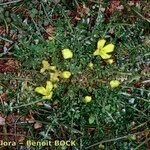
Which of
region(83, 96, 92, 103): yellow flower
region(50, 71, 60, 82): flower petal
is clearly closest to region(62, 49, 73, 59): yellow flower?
region(50, 71, 60, 82): flower petal

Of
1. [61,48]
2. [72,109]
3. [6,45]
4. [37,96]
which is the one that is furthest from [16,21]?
[72,109]

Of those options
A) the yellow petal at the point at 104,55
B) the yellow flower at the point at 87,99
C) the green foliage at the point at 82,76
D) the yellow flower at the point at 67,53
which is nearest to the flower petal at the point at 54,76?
the green foliage at the point at 82,76

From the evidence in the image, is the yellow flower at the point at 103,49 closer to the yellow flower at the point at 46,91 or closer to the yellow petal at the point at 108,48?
the yellow petal at the point at 108,48

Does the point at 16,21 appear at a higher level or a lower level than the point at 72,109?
higher

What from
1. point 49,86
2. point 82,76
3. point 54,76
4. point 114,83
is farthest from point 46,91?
point 114,83

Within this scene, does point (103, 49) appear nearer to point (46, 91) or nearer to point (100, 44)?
point (100, 44)

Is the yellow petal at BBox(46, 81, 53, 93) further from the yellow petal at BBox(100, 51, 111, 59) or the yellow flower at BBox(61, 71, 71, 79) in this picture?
the yellow petal at BBox(100, 51, 111, 59)

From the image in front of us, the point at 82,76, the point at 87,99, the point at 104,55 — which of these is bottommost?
the point at 87,99

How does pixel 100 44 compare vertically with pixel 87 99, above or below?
above

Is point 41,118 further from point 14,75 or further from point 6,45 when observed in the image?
point 6,45
